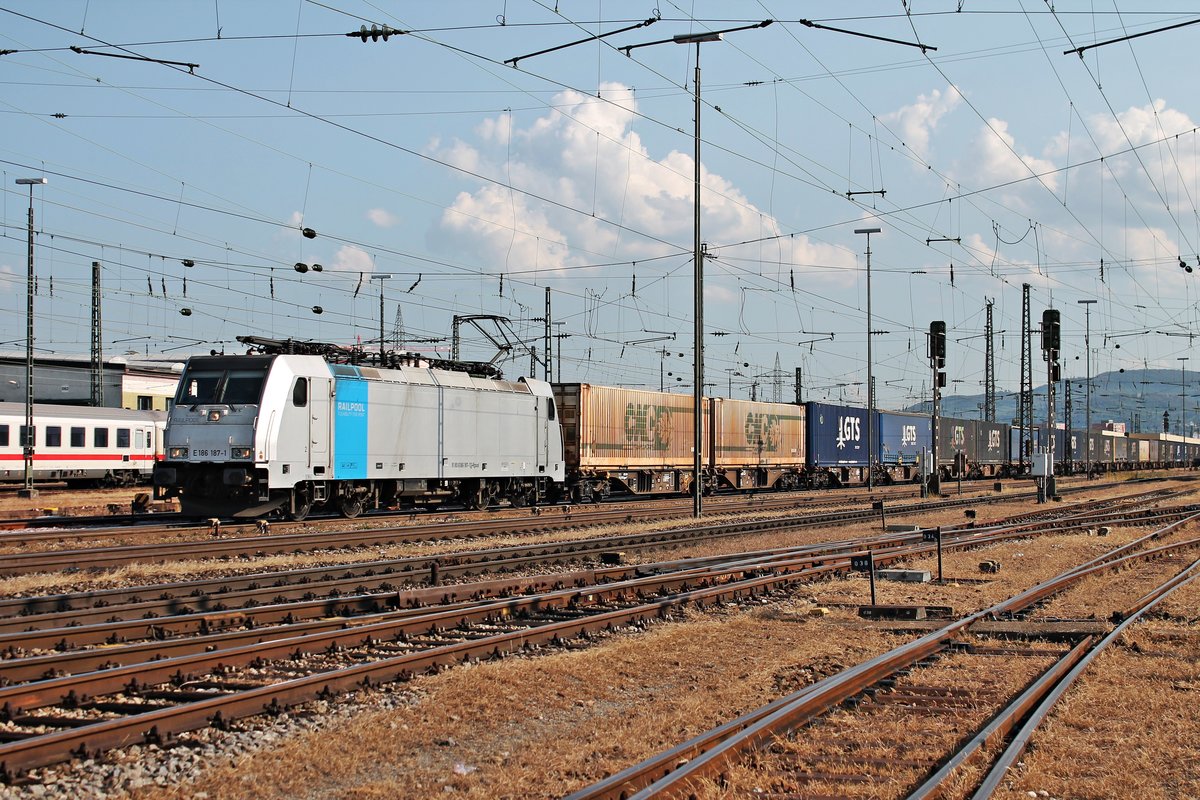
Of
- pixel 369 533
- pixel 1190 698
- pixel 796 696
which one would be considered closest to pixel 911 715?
pixel 796 696

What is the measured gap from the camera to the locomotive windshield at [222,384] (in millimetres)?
22797

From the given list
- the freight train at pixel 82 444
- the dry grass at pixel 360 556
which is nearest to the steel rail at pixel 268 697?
the dry grass at pixel 360 556

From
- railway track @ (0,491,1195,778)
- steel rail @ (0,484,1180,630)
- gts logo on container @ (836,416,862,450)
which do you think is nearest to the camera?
railway track @ (0,491,1195,778)

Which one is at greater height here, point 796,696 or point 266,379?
point 266,379

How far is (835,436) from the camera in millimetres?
52781

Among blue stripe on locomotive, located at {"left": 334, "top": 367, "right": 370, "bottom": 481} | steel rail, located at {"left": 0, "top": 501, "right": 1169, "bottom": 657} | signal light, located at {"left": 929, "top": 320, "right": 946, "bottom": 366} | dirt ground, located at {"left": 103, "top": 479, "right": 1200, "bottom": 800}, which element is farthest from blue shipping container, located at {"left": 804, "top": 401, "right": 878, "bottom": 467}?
dirt ground, located at {"left": 103, "top": 479, "right": 1200, "bottom": 800}

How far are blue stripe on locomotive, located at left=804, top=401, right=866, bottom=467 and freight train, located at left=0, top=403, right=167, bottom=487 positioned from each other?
2902 centimetres

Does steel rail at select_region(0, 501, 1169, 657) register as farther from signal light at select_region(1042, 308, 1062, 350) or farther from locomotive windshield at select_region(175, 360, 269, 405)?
signal light at select_region(1042, 308, 1062, 350)

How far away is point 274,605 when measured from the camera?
12508mm

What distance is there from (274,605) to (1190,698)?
9498 mm

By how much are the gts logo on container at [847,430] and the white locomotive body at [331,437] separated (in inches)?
Result: 1010

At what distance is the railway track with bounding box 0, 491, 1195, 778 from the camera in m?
7.87

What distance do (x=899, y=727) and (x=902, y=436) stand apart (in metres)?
52.4

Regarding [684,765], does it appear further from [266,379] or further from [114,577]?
[266,379]
